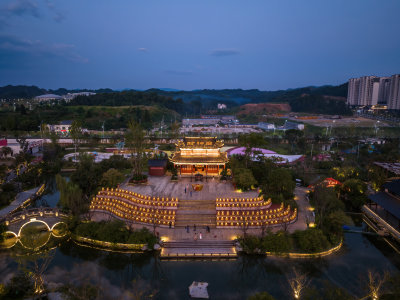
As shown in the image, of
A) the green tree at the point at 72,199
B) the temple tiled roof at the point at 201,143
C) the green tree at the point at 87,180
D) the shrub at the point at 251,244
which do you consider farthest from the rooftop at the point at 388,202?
the green tree at the point at 87,180

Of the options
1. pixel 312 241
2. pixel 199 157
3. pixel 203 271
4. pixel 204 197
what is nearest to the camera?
pixel 203 271

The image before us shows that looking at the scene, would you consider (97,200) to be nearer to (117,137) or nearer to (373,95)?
(117,137)

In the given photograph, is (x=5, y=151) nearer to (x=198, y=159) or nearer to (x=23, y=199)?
(x=23, y=199)

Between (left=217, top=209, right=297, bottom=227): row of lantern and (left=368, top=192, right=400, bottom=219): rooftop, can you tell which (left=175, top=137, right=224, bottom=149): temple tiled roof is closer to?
(left=217, top=209, right=297, bottom=227): row of lantern

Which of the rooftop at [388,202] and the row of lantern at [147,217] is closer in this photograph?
the rooftop at [388,202]

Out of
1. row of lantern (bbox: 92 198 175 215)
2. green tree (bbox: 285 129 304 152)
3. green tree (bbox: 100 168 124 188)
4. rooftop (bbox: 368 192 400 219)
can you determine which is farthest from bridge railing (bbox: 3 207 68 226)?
green tree (bbox: 285 129 304 152)

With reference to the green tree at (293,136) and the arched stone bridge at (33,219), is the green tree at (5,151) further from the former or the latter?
the green tree at (293,136)

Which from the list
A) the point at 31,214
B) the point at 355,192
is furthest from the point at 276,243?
the point at 31,214
